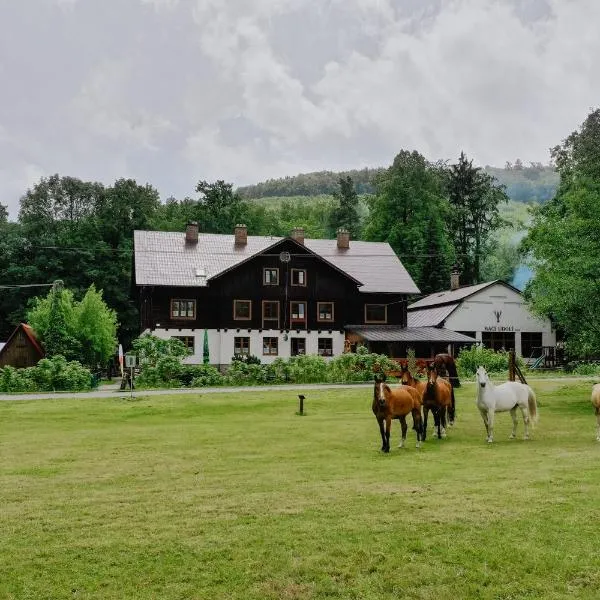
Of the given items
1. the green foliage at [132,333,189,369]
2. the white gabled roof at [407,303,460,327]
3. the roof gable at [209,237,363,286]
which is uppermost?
the roof gable at [209,237,363,286]

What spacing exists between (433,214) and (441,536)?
6673 cm

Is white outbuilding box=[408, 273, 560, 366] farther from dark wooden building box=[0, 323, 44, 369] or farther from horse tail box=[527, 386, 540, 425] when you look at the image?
horse tail box=[527, 386, 540, 425]

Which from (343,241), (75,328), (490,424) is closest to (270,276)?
(343,241)

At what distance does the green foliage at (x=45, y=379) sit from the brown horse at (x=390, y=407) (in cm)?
2451

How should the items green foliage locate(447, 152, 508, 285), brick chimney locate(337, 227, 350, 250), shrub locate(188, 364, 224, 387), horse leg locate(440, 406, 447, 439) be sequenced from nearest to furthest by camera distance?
horse leg locate(440, 406, 447, 439) < shrub locate(188, 364, 224, 387) < brick chimney locate(337, 227, 350, 250) < green foliage locate(447, 152, 508, 285)

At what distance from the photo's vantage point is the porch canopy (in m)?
51.6

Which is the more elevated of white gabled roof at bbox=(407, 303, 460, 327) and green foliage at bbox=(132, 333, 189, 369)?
white gabled roof at bbox=(407, 303, 460, 327)

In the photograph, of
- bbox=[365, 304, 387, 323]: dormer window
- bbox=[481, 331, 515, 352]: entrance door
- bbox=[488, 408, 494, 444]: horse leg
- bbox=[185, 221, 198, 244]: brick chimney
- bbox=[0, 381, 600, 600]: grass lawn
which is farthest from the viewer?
A: bbox=[481, 331, 515, 352]: entrance door

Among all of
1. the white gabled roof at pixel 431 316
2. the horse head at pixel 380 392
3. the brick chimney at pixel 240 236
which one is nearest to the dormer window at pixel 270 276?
the brick chimney at pixel 240 236

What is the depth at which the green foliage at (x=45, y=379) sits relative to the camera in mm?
34719

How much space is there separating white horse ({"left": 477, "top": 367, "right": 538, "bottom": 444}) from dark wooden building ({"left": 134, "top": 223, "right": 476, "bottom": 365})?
36.3 m

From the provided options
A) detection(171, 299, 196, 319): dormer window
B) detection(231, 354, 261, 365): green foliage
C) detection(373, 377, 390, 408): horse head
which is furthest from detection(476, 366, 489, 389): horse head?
detection(171, 299, 196, 319): dormer window

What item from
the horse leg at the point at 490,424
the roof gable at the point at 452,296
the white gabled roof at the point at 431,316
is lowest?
the horse leg at the point at 490,424

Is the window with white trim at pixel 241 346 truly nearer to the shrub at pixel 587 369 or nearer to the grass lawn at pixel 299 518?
the shrub at pixel 587 369
